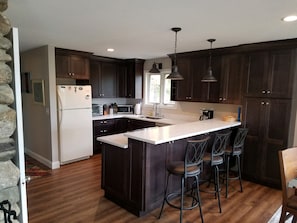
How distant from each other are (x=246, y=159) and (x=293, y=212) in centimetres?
180

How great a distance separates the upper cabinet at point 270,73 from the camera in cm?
339

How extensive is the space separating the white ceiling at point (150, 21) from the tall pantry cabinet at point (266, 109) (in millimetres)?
387

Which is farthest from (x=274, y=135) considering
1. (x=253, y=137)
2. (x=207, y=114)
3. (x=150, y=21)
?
(x=150, y=21)

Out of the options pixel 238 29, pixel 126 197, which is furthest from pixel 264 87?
pixel 126 197

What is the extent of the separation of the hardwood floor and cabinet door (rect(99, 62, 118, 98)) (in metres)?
2.41

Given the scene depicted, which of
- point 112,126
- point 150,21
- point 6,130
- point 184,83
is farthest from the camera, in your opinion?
point 112,126

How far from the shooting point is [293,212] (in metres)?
2.14

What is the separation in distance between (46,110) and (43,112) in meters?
0.17

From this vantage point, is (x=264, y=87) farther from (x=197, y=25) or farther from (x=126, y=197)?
(x=126, y=197)

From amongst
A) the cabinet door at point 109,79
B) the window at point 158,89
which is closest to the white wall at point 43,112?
the cabinet door at point 109,79

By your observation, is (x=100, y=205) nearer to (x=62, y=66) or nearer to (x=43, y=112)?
(x=43, y=112)

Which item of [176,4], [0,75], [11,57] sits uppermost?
[176,4]

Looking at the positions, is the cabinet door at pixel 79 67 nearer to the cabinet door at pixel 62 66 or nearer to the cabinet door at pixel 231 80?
the cabinet door at pixel 62 66

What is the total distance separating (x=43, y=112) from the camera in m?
4.47
